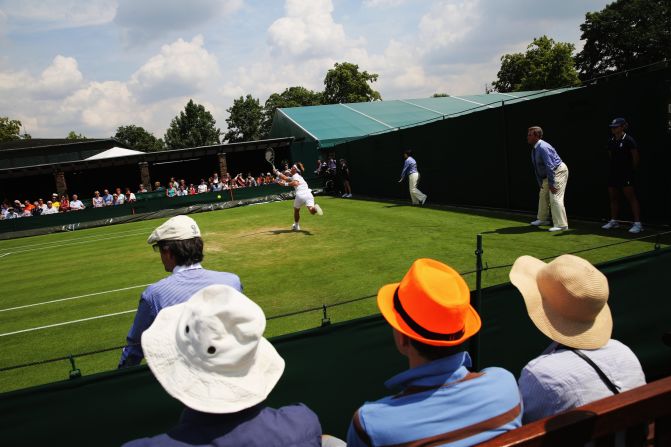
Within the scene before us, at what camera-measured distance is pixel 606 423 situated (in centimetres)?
175

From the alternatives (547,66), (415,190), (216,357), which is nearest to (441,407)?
(216,357)

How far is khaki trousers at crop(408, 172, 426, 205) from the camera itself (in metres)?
17.5

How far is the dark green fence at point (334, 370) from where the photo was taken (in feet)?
8.76

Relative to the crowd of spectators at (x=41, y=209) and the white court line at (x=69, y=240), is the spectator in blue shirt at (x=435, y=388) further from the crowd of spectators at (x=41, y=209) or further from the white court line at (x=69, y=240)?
the crowd of spectators at (x=41, y=209)

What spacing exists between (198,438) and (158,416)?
4.27 feet

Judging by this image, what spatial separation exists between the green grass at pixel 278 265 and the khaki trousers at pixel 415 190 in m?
1.03

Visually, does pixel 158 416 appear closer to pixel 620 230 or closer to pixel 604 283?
pixel 604 283

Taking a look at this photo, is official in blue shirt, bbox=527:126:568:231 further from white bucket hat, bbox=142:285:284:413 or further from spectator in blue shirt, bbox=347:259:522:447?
white bucket hat, bbox=142:285:284:413

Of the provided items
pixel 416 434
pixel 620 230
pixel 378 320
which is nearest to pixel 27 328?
pixel 378 320

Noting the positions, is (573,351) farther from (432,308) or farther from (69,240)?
(69,240)

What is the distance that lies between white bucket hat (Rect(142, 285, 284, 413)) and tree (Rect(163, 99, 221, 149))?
87.8 metres

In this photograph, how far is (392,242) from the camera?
436 inches

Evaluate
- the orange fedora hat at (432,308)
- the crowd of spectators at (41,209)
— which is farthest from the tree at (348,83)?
the orange fedora hat at (432,308)

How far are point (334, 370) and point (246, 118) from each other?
87.2 metres
